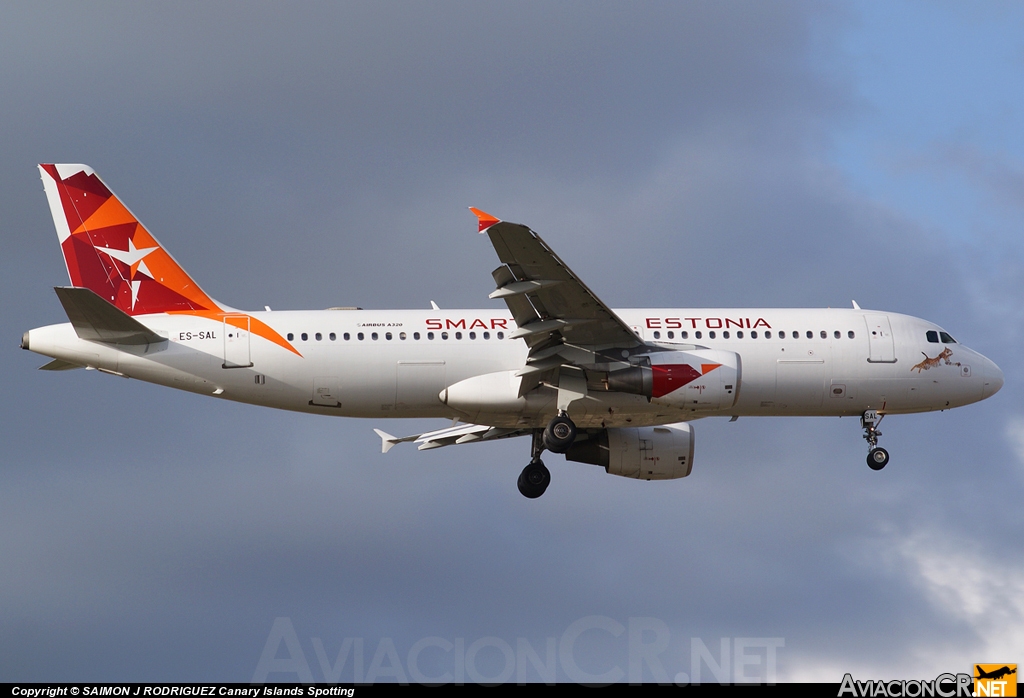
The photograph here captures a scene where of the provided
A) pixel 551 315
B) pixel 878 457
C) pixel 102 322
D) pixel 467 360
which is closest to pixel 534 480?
pixel 467 360

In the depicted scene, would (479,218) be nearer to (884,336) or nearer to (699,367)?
(699,367)

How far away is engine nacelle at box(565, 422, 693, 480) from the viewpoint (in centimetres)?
4662

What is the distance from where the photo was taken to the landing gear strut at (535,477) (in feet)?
150

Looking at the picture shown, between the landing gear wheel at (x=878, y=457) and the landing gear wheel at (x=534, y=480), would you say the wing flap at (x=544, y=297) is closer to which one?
the landing gear wheel at (x=534, y=480)

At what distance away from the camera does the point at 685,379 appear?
133 ft

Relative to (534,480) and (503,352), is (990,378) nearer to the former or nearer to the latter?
(534,480)

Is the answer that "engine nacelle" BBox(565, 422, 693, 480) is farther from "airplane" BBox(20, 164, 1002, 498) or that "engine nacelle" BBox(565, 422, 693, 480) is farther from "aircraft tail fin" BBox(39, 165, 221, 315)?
A: "aircraft tail fin" BBox(39, 165, 221, 315)

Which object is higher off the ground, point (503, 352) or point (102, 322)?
point (503, 352)

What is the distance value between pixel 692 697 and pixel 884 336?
16.7 m

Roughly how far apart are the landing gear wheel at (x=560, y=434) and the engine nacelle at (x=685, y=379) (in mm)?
1983

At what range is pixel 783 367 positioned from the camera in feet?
141

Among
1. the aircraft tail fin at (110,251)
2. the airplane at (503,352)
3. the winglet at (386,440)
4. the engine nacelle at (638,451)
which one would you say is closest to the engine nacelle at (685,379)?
the airplane at (503,352)

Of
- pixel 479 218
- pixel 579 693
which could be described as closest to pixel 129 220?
pixel 479 218

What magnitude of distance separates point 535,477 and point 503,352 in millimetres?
5779
